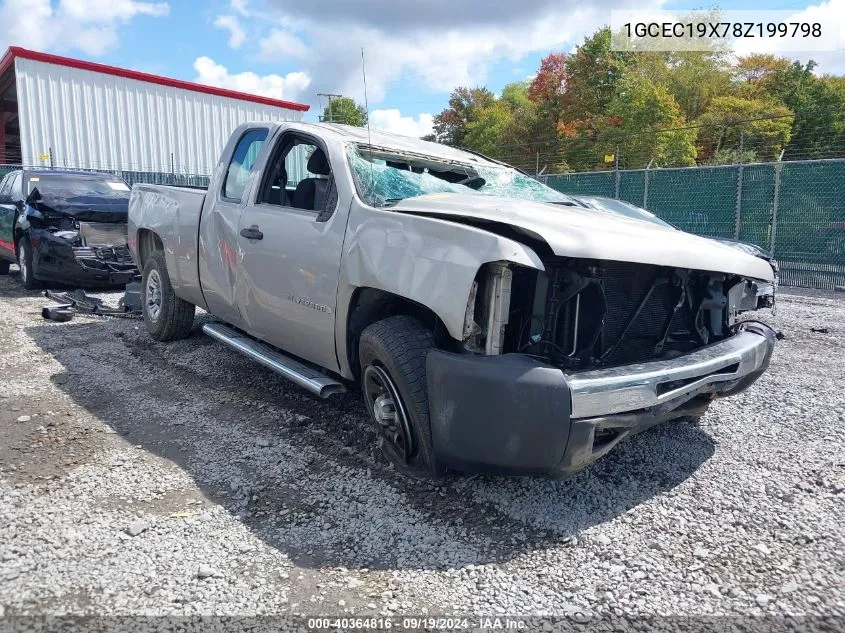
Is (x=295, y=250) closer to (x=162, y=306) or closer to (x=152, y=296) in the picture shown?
(x=162, y=306)

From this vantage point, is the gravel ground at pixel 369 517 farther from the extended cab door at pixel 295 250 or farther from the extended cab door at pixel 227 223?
the extended cab door at pixel 227 223

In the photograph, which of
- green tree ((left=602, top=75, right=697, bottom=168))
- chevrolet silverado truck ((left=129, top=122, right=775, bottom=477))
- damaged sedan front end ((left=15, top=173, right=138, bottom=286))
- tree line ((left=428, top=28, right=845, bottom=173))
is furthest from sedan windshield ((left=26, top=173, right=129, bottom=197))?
green tree ((left=602, top=75, right=697, bottom=168))

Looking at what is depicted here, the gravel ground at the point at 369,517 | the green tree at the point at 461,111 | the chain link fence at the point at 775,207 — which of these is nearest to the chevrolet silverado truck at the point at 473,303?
the gravel ground at the point at 369,517

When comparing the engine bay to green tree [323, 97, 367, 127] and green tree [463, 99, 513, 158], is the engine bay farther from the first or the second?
green tree [463, 99, 513, 158]

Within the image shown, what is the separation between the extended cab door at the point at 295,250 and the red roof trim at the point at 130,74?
2341cm

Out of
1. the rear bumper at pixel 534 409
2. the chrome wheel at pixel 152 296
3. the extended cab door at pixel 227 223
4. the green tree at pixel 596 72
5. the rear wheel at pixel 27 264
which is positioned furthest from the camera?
the green tree at pixel 596 72

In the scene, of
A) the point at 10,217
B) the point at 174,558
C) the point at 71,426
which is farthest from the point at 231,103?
the point at 174,558

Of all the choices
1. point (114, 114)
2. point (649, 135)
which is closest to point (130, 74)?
point (114, 114)

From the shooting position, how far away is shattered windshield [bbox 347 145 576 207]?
12.4 ft

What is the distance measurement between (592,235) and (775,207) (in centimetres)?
1092

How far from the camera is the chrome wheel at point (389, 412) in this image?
10.4ft

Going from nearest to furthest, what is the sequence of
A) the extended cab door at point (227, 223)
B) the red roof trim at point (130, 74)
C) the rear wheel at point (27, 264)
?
the extended cab door at point (227, 223)
the rear wheel at point (27, 264)
the red roof trim at point (130, 74)

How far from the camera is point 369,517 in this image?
3062mm

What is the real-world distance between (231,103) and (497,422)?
28669mm
